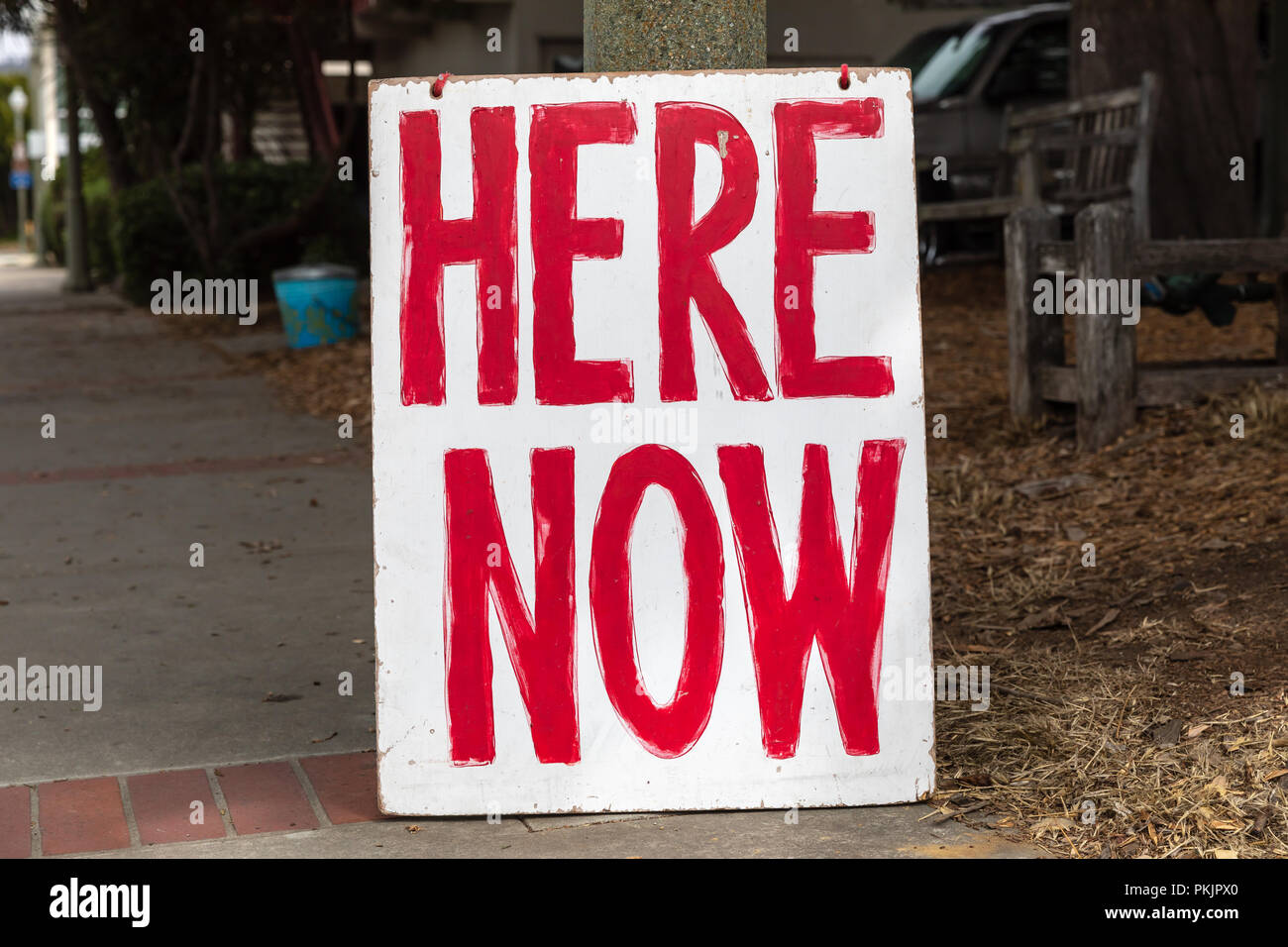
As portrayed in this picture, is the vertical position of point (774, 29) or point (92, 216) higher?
point (774, 29)

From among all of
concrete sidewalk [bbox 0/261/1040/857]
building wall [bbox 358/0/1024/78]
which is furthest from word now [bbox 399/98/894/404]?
building wall [bbox 358/0/1024/78]

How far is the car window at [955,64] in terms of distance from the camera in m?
12.2

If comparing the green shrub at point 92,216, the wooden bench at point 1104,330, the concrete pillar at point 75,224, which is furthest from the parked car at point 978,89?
the concrete pillar at point 75,224

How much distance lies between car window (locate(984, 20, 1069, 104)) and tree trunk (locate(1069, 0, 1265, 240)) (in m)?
2.10

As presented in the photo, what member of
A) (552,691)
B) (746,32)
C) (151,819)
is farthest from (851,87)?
(151,819)

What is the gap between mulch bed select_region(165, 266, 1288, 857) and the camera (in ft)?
10.0

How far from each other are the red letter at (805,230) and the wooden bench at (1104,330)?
3106 mm

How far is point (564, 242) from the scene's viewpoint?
3062 millimetres
